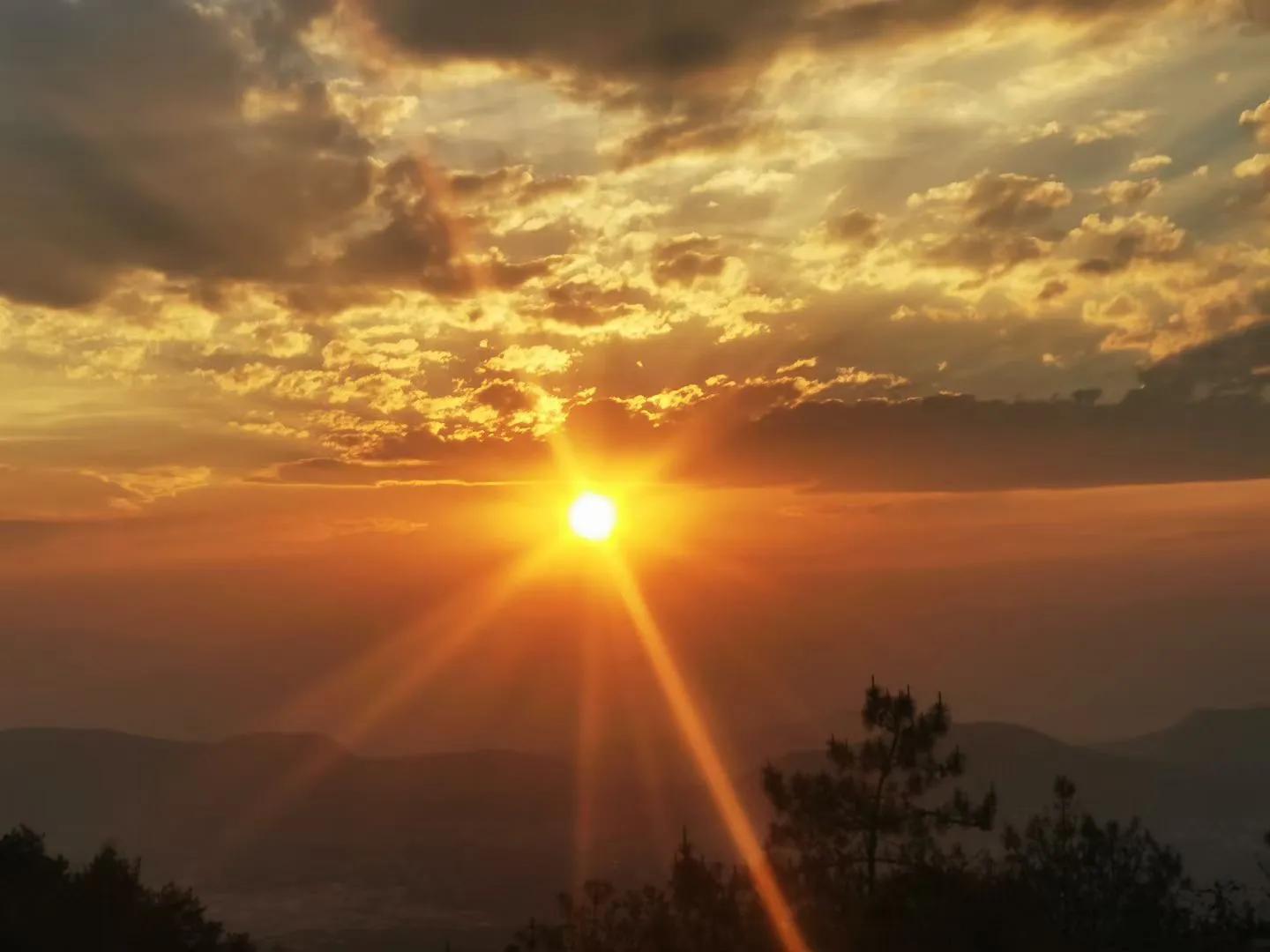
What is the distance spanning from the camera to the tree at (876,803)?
33531 mm

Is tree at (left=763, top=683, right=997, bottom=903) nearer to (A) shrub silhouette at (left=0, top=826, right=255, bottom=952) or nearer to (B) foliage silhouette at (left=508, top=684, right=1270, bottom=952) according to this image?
(B) foliage silhouette at (left=508, top=684, right=1270, bottom=952)

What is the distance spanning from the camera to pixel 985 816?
1293 inches

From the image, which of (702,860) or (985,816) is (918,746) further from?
(702,860)

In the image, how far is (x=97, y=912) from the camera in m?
34.8

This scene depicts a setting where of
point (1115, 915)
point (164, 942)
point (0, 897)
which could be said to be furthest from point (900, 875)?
point (0, 897)

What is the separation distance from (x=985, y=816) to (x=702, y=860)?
7.72 meters

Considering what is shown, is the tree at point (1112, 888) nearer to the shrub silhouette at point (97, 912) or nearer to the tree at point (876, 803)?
the tree at point (876, 803)

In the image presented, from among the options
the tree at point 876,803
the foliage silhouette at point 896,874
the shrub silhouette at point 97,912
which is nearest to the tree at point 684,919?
the foliage silhouette at point 896,874

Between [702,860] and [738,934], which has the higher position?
[702,860]

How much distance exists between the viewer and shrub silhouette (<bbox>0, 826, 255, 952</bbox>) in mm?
32406

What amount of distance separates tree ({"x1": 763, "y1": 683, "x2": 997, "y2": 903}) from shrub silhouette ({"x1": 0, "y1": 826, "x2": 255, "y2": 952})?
1859 centimetres

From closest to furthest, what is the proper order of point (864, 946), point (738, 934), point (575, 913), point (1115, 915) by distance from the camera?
point (864, 946) < point (738, 934) < point (1115, 915) < point (575, 913)

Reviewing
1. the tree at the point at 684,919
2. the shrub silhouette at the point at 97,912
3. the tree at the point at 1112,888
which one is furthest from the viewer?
the tree at the point at 1112,888

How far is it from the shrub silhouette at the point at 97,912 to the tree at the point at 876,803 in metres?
18.6
